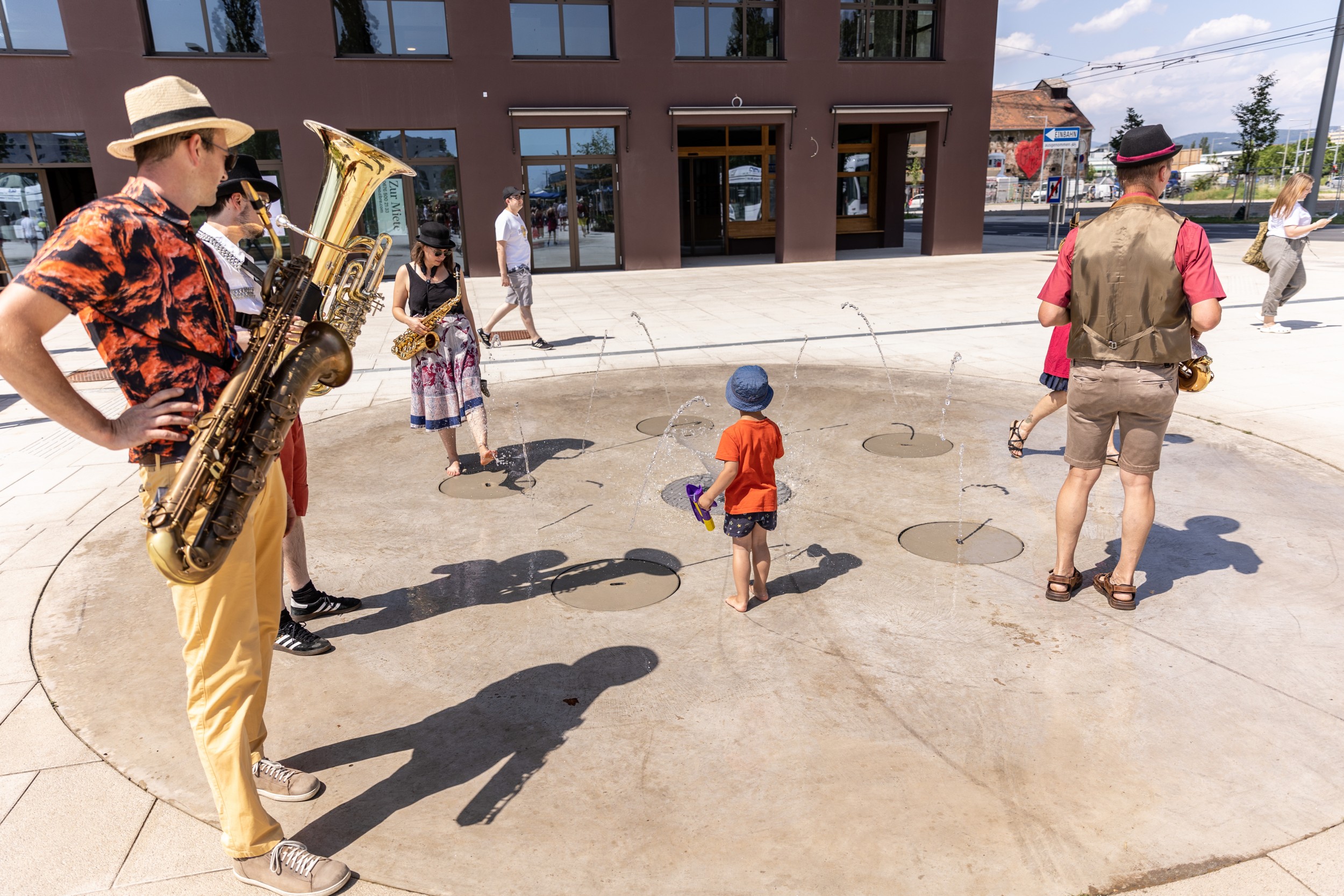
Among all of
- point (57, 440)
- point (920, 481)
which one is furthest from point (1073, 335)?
point (57, 440)

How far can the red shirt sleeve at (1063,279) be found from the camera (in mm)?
3910

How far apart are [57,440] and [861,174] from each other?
21.7 metres

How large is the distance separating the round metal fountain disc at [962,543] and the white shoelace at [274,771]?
132 inches

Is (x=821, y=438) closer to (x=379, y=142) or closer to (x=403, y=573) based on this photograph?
(x=403, y=573)

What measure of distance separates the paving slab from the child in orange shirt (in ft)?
8.22

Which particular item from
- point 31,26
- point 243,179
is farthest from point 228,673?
point 31,26

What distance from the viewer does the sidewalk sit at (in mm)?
2697

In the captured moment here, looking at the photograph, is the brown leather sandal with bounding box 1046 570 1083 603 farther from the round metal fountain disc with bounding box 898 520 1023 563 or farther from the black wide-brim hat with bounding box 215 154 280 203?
the black wide-brim hat with bounding box 215 154 280 203

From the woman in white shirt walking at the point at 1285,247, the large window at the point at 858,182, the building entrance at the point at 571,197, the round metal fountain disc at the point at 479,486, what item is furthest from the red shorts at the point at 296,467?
the large window at the point at 858,182

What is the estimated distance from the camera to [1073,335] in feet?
13.0

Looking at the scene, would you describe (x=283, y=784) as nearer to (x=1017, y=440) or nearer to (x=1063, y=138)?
(x=1017, y=440)

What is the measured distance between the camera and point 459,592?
14.9 feet

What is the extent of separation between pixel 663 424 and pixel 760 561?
3.37 m

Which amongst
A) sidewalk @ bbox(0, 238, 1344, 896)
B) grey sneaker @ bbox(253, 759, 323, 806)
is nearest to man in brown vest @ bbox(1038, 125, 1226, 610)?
sidewalk @ bbox(0, 238, 1344, 896)
